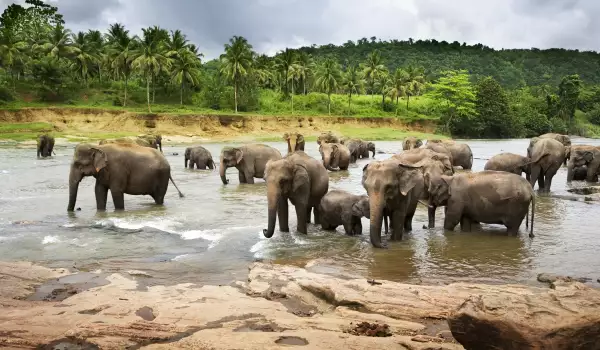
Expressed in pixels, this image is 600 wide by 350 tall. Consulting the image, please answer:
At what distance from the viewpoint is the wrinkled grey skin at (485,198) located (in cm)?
1057

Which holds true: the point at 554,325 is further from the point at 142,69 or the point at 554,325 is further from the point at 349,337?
the point at 142,69

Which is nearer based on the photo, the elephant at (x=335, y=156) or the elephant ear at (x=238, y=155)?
the elephant ear at (x=238, y=155)

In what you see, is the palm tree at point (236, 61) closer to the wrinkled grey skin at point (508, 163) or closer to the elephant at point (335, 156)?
the elephant at point (335, 156)

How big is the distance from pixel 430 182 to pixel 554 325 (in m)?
6.74

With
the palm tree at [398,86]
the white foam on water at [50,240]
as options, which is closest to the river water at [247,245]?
the white foam on water at [50,240]

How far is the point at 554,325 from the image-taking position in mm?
4133

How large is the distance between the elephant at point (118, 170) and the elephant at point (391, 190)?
665 centimetres

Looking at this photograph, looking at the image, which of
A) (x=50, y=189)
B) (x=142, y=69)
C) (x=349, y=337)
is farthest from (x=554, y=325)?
(x=142, y=69)

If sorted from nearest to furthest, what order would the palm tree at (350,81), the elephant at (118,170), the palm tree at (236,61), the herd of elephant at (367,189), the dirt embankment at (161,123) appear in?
the herd of elephant at (367,189), the elephant at (118,170), the dirt embankment at (161,123), the palm tree at (236,61), the palm tree at (350,81)

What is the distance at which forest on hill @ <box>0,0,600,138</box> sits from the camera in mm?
65062

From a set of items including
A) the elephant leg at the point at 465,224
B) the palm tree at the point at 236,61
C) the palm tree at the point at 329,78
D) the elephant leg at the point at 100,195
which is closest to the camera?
the elephant leg at the point at 465,224

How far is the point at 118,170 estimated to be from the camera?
527 inches

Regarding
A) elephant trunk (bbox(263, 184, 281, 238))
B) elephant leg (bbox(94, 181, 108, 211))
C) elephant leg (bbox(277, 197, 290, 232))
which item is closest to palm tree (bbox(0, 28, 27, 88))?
elephant leg (bbox(94, 181, 108, 211))

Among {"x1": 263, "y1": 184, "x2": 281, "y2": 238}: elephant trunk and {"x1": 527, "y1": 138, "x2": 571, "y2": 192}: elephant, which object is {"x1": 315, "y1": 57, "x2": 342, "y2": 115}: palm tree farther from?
{"x1": 263, "y1": 184, "x2": 281, "y2": 238}: elephant trunk
